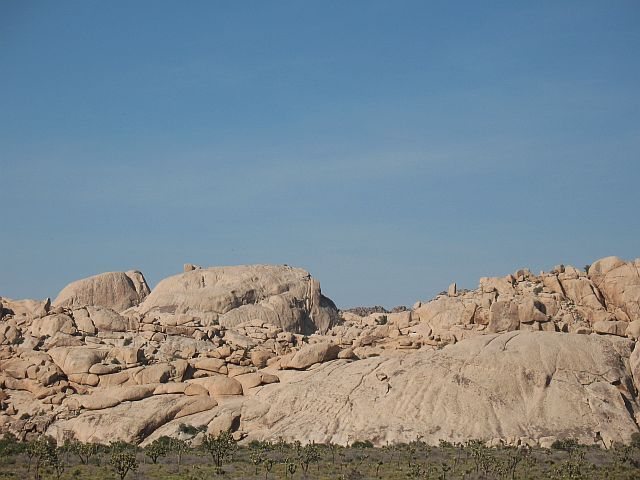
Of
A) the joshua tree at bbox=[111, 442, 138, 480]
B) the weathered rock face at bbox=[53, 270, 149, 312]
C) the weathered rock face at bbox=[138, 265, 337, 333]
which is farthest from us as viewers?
the weathered rock face at bbox=[53, 270, 149, 312]

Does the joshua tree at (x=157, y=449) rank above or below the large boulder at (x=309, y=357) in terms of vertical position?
below

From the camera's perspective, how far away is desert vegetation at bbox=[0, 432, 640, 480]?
46062 millimetres

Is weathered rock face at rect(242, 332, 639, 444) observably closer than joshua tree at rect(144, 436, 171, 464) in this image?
No

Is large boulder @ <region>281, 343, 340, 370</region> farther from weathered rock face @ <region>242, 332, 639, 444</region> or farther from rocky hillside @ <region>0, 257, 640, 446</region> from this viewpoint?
weathered rock face @ <region>242, 332, 639, 444</region>

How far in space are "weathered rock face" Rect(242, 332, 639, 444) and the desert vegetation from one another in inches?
62.7

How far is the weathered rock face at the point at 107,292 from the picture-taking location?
87438 millimetres

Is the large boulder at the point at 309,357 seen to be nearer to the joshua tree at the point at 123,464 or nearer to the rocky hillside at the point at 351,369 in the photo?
the rocky hillside at the point at 351,369

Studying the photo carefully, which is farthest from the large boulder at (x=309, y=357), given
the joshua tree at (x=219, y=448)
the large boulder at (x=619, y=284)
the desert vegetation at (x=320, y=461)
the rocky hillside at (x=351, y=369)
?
the large boulder at (x=619, y=284)

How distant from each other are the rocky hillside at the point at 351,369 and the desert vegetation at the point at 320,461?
2293mm

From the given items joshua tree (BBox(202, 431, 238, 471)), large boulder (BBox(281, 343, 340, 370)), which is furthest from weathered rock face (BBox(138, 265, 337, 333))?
joshua tree (BBox(202, 431, 238, 471))

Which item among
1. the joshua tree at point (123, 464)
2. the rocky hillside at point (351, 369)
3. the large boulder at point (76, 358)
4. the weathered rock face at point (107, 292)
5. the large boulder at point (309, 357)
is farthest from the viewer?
the weathered rock face at point (107, 292)

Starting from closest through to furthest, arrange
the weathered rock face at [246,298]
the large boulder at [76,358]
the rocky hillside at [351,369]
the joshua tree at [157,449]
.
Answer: the joshua tree at [157,449], the rocky hillside at [351,369], the large boulder at [76,358], the weathered rock face at [246,298]

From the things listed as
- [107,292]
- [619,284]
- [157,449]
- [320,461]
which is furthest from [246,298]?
[320,461]

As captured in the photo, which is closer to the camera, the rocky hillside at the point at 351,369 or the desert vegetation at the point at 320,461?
the desert vegetation at the point at 320,461
